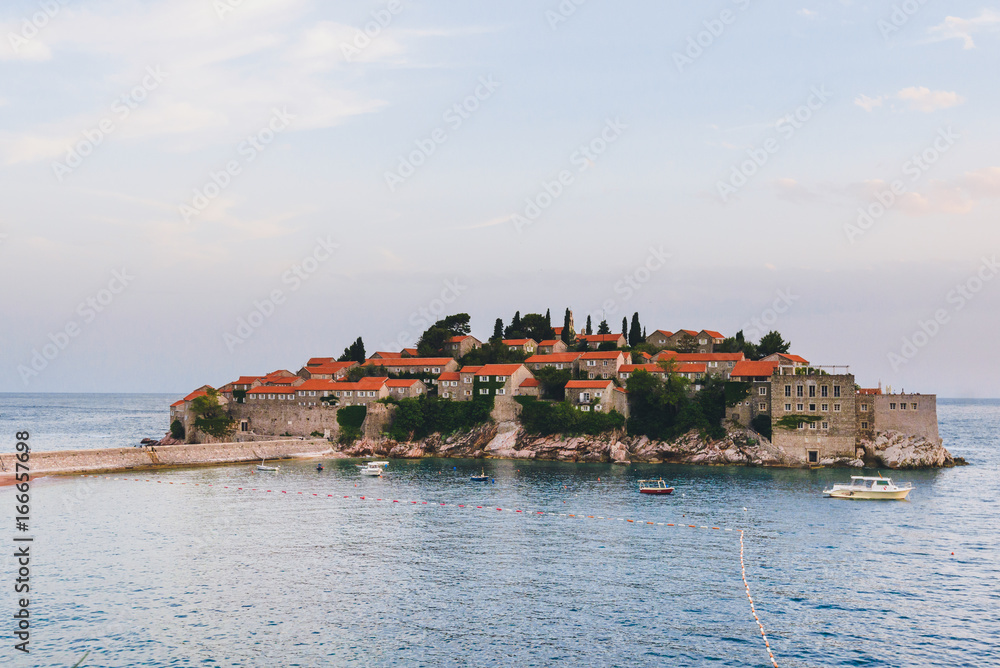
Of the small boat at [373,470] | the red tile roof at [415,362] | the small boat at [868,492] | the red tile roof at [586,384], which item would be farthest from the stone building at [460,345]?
the small boat at [868,492]

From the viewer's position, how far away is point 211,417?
103438mm

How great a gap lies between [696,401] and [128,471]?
63.4 metres

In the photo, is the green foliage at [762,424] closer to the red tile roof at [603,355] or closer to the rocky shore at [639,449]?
the rocky shore at [639,449]

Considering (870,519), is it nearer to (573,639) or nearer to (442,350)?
(573,639)

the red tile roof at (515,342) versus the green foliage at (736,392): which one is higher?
the red tile roof at (515,342)

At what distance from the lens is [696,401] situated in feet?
313

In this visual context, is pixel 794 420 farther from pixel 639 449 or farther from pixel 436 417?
pixel 436 417

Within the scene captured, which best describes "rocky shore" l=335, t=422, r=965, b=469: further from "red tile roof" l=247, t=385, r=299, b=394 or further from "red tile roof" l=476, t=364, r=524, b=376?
"red tile roof" l=247, t=385, r=299, b=394

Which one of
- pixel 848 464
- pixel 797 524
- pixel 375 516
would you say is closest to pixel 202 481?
pixel 375 516

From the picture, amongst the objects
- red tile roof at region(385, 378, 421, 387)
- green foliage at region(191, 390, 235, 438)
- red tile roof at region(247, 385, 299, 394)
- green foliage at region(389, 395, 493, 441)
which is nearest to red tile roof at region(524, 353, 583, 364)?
green foliage at region(389, 395, 493, 441)

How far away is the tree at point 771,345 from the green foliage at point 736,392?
21.6 metres

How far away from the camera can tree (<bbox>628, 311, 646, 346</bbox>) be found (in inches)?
4958

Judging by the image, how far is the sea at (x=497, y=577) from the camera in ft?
100

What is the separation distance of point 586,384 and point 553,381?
222 inches
